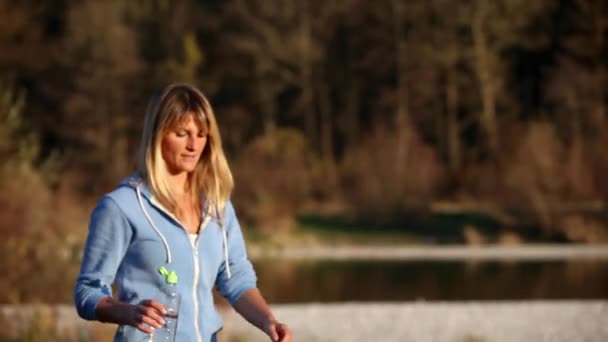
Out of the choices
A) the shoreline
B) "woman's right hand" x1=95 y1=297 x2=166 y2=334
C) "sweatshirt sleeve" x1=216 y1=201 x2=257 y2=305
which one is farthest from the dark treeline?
"woman's right hand" x1=95 y1=297 x2=166 y2=334

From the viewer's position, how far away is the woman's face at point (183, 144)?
325 cm

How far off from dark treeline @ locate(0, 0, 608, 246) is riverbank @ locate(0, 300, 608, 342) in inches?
614

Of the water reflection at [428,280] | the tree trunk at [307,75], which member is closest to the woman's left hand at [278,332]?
the water reflection at [428,280]

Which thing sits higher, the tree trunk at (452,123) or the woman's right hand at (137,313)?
the woman's right hand at (137,313)

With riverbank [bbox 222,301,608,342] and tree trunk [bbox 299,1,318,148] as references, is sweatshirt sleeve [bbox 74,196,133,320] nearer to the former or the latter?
riverbank [bbox 222,301,608,342]

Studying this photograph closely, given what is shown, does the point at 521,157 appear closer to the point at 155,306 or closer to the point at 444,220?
the point at 444,220

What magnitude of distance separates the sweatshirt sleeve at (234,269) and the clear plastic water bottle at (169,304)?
24cm

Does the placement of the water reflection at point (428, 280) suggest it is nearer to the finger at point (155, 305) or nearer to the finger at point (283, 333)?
the finger at point (283, 333)

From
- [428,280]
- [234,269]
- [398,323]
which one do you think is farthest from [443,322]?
[234,269]

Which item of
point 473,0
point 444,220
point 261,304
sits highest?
point 473,0

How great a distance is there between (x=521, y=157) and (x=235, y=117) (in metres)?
11.6

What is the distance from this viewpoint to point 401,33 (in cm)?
3672

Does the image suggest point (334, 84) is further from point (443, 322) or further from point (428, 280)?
point (443, 322)

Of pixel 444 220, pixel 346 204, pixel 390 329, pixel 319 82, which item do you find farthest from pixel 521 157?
pixel 390 329
